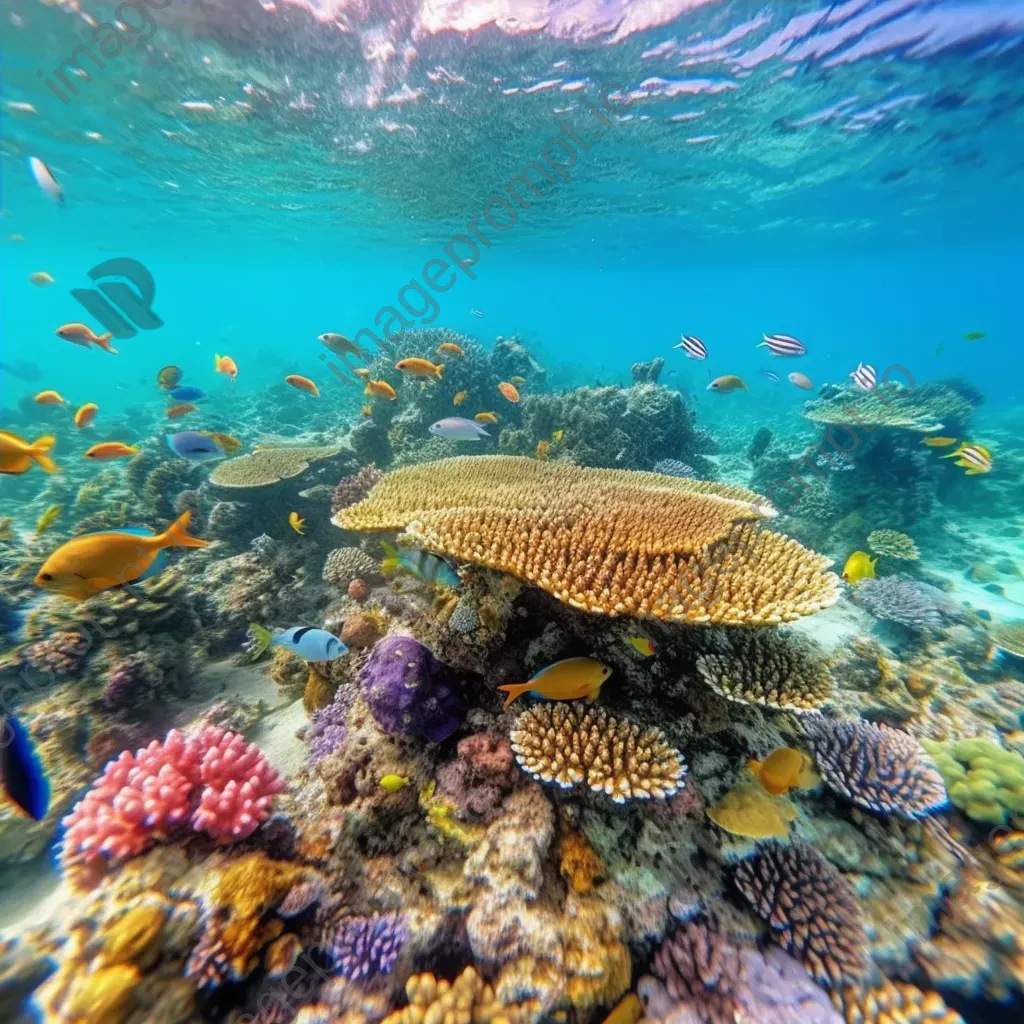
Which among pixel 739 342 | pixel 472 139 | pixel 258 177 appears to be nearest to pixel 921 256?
pixel 472 139

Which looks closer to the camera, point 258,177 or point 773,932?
point 773,932

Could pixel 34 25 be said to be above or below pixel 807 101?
→ below

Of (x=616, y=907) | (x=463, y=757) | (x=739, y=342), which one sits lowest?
(x=616, y=907)

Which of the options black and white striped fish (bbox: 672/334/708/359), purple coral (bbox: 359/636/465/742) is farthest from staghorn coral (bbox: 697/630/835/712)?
black and white striped fish (bbox: 672/334/708/359)

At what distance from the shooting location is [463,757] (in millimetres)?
3229

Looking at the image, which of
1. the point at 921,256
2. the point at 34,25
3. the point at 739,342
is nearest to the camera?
the point at 34,25

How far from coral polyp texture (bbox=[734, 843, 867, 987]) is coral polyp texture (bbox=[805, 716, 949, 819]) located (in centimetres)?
63

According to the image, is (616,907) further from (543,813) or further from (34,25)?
(34,25)

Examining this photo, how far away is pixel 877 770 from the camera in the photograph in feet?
11.3

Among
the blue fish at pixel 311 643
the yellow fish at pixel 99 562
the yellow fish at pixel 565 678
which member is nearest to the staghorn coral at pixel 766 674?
the yellow fish at pixel 565 678

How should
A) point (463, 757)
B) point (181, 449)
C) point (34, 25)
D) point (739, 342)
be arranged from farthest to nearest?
point (739, 342) < point (34, 25) < point (181, 449) < point (463, 757)

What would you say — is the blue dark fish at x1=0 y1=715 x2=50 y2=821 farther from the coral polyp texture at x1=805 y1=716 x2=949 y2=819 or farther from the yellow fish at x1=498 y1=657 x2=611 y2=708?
the coral polyp texture at x1=805 y1=716 x2=949 y2=819

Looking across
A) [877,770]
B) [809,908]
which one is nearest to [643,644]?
[809,908]

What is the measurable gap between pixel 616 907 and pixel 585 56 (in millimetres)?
17910
